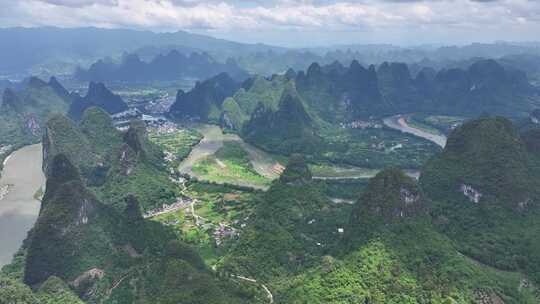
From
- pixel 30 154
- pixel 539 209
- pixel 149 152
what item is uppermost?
pixel 539 209

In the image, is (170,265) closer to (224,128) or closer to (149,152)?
(149,152)

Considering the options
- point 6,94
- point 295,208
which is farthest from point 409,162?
point 6,94

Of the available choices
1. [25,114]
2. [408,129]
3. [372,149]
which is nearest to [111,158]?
[372,149]

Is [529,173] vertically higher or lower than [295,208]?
higher

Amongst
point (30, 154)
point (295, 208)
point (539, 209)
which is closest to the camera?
point (539, 209)

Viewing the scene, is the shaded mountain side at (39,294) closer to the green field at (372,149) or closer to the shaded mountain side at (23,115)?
the green field at (372,149)

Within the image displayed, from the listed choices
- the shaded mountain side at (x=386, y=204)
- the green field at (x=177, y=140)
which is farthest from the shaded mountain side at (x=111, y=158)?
the shaded mountain side at (x=386, y=204)

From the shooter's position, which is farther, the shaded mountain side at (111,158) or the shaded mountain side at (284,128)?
the shaded mountain side at (284,128)
